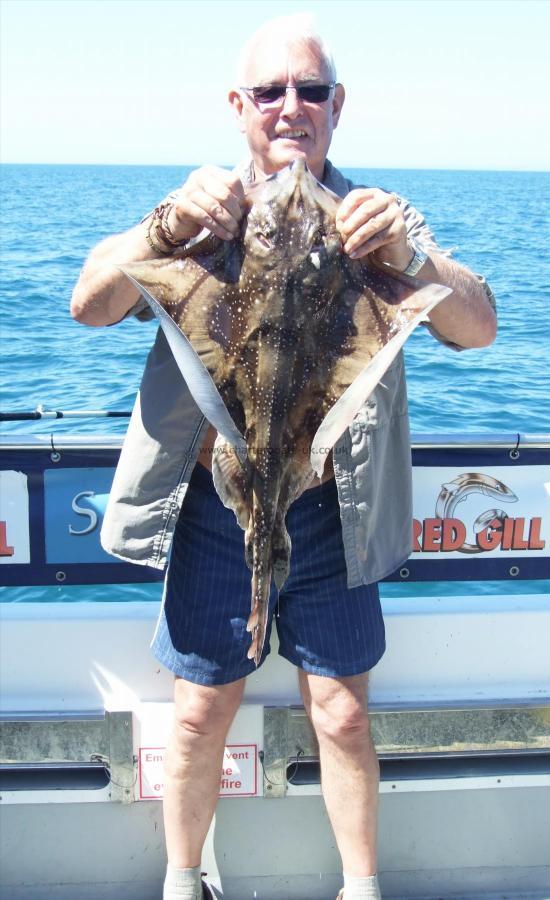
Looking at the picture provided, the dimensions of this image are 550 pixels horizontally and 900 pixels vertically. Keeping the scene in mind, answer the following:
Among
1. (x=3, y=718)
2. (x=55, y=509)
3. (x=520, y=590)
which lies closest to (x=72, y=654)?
(x=3, y=718)

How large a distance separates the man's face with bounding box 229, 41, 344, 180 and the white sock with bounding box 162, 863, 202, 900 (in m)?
2.10

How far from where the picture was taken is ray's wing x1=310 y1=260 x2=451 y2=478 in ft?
6.66

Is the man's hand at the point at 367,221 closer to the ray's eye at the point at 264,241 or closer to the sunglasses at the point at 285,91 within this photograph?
the ray's eye at the point at 264,241

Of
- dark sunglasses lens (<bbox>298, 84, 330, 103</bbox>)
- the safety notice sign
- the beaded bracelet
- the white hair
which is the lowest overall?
the safety notice sign

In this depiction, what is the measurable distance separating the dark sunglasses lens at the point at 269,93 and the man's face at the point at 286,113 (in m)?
0.02

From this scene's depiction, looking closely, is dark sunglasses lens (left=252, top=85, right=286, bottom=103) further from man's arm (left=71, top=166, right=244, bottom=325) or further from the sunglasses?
man's arm (left=71, top=166, right=244, bottom=325)

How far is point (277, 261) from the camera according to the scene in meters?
2.00

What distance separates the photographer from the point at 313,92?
2293 millimetres

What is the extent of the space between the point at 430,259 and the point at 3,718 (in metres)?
2.00

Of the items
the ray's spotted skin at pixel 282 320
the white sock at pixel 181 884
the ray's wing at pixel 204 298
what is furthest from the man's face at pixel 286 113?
the white sock at pixel 181 884

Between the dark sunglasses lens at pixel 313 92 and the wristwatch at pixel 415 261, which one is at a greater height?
the dark sunglasses lens at pixel 313 92

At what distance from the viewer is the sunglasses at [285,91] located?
2.28 meters

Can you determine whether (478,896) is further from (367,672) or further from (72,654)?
(72,654)

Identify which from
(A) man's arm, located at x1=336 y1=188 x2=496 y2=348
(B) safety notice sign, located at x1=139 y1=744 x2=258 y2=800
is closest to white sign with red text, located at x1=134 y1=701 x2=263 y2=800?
(B) safety notice sign, located at x1=139 y1=744 x2=258 y2=800
